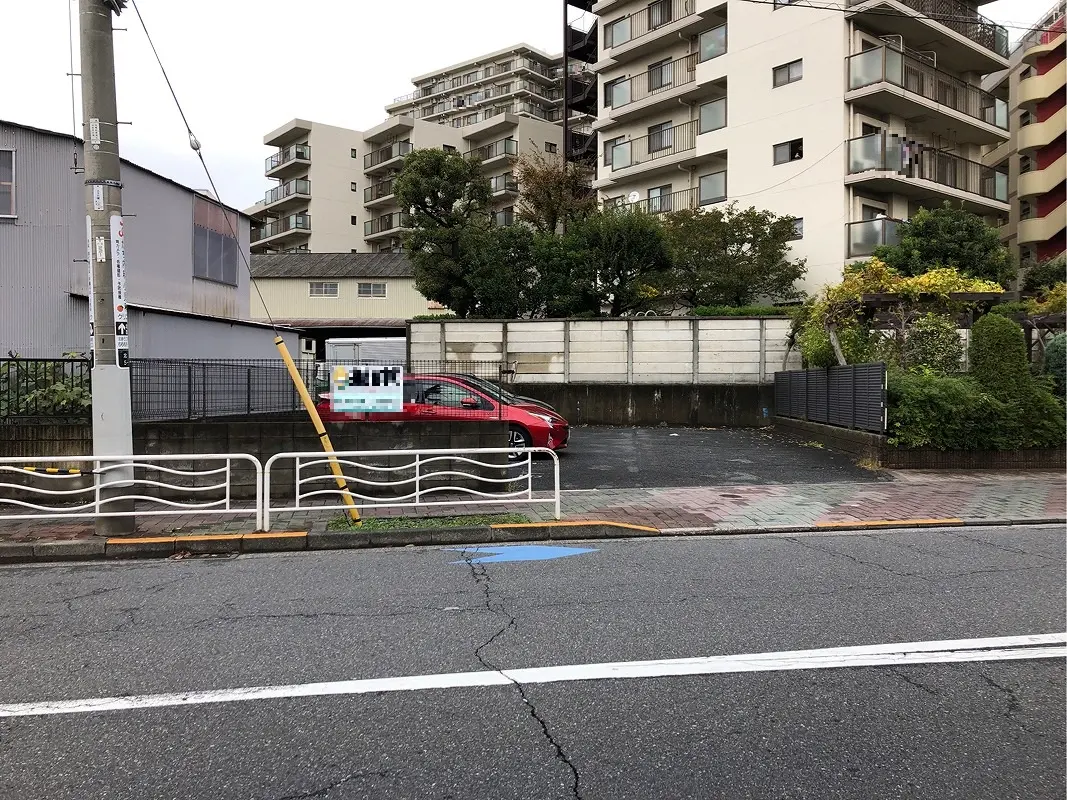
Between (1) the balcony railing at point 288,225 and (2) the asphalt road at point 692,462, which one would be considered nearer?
(2) the asphalt road at point 692,462

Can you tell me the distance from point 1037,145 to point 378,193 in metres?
36.5

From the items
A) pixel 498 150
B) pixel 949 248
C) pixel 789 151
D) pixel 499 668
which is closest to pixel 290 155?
pixel 498 150

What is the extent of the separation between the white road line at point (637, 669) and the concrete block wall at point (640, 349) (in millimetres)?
14719

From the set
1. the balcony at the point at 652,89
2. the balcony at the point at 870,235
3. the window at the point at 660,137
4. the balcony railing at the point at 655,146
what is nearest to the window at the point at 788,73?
the balcony at the point at 652,89

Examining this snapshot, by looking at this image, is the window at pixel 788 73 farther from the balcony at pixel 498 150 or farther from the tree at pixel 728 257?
the balcony at pixel 498 150

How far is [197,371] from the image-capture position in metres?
9.92

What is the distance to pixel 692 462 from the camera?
41.7 feet

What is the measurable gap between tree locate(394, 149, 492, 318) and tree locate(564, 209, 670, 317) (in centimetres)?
343

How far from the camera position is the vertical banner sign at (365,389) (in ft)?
32.6

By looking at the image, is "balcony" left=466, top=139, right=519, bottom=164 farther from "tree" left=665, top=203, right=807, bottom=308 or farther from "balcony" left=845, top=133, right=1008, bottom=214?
"balcony" left=845, top=133, right=1008, bottom=214

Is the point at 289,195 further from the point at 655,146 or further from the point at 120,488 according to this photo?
the point at 120,488

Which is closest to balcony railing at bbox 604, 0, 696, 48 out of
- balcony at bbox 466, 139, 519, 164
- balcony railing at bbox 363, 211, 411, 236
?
balcony at bbox 466, 139, 519, 164

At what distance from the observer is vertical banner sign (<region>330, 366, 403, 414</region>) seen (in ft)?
32.6

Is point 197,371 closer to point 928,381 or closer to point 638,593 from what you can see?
point 638,593
